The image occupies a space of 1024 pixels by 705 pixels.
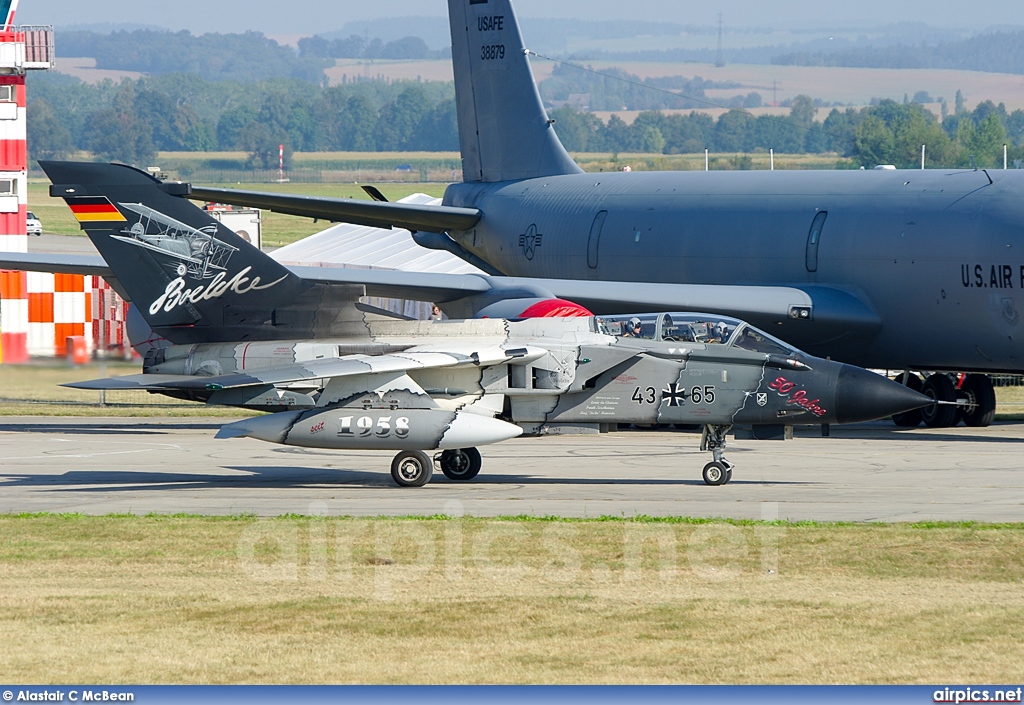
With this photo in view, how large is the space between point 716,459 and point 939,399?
9953 millimetres

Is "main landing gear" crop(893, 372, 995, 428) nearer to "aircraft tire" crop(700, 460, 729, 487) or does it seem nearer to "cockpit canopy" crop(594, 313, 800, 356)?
"cockpit canopy" crop(594, 313, 800, 356)

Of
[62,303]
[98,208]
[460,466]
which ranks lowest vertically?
[460,466]

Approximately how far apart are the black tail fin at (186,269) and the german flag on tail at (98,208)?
0.04 ft

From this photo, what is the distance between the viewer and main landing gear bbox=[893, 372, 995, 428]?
2677cm

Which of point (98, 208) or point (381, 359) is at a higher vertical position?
point (98, 208)

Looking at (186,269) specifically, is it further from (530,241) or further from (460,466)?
(530,241)

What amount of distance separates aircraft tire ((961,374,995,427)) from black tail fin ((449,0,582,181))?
11333mm

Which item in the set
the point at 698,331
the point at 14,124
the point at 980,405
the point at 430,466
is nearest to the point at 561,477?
the point at 430,466

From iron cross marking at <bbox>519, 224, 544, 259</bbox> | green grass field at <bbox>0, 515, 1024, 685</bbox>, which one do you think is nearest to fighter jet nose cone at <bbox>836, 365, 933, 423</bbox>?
green grass field at <bbox>0, 515, 1024, 685</bbox>

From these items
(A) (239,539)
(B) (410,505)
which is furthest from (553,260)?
(A) (239,539)

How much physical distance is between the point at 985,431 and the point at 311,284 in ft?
43.3

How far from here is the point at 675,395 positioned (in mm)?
18562

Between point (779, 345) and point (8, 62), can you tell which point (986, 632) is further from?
point (8, 62)

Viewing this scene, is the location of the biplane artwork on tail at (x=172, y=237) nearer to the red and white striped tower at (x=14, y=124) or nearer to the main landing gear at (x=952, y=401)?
the main landing gear at (x=952, y=401)
